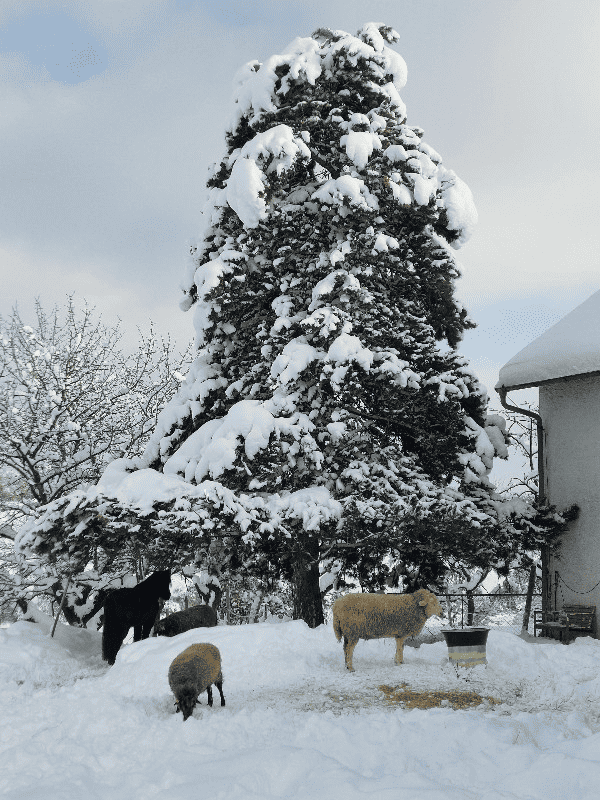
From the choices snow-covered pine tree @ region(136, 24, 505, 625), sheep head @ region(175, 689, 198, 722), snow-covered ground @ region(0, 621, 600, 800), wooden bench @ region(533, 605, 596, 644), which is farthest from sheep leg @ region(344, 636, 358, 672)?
wooden bench @ region(533, 605, 596, 644)

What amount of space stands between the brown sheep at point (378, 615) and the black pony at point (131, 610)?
3.84m

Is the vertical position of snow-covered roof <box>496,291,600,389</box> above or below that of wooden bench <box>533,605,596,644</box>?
above

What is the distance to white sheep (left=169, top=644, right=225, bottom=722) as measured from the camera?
23.3ft

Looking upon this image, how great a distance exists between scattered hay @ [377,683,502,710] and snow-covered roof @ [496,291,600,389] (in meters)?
7.74

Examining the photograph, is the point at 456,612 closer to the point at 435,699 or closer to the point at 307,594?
the point at 307,594

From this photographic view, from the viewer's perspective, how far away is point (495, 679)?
870cm

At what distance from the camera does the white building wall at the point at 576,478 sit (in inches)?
548

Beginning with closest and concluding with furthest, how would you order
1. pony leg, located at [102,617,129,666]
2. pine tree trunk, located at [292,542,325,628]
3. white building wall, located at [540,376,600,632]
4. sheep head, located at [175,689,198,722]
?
sheep head, located at [175,689,198,722]
pony leg, located at [102,617,129,666]
pine tree trunk, located at [292,542,325,628]
white building wall, located at [540,376,600,632]

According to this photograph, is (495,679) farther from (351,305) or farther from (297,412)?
(351,305)

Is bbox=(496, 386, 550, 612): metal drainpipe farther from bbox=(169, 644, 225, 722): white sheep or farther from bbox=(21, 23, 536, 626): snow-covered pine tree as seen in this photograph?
bbox=(169, 644, 225, 722): white sheep

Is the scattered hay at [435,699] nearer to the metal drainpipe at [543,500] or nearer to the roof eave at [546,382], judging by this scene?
the metal drainpipe at [543,500]

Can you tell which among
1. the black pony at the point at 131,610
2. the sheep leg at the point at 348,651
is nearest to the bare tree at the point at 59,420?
the black pony at the point at 131,610

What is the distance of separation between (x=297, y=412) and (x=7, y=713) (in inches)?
259

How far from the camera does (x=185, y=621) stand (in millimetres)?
11828
